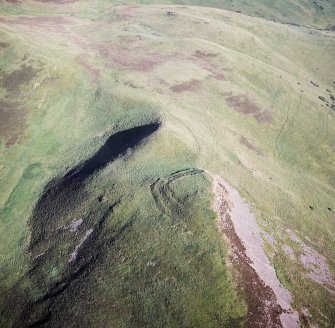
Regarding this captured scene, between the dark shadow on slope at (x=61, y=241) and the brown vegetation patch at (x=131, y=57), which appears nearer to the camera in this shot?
the dark shadow on slope at (x=61, y=241)

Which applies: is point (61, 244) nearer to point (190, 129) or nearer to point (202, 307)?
point (202, 307)

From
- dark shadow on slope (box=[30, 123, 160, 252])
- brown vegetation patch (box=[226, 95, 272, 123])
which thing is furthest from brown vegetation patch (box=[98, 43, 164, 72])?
dark shadow on slope (box=[30, 123, 160, 252])

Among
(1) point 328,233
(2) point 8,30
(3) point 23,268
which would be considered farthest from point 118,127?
(2) point 8,30

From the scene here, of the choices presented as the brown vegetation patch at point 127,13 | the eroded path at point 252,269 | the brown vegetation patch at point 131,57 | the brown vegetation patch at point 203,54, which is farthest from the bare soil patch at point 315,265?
the brown vegetation patch at point 127,13

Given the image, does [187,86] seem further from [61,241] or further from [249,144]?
[61,241]

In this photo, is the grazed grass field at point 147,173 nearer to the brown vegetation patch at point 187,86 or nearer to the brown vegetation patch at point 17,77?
the brown vegetation patch at point 17,77

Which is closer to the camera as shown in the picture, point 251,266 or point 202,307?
point 202,307
